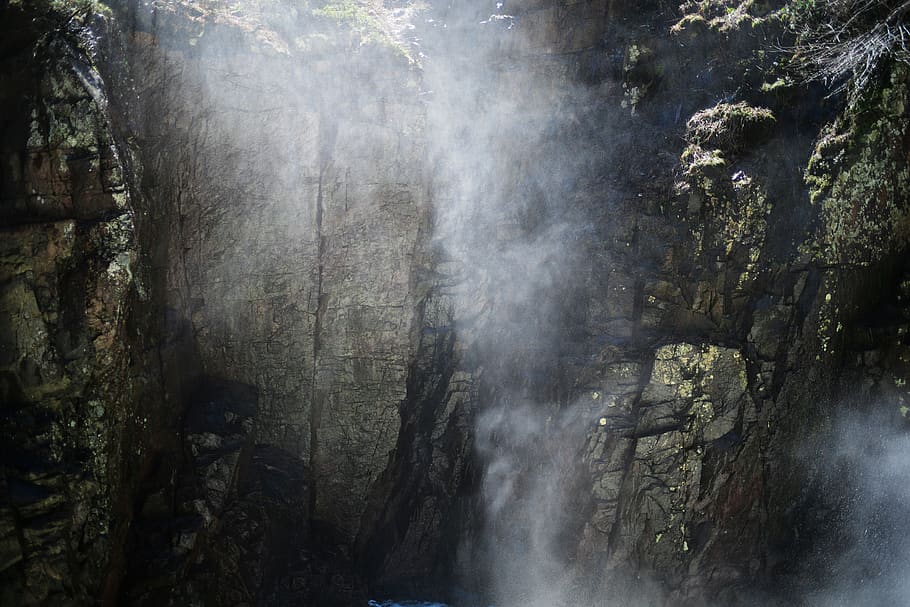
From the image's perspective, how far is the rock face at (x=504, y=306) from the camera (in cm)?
878

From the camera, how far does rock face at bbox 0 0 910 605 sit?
346 inches

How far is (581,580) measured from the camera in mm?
9617

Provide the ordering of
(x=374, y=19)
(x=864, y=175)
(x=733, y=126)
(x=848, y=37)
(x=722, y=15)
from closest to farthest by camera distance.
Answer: (x=864, y=175) → (x=848, y=37) → (x=733, y=126) → (x=722, y=15) → (x=374, y=19)

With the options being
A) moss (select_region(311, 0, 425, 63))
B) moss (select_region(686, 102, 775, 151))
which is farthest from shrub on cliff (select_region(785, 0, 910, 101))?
moss (select_region(311, 0, 425, 63))

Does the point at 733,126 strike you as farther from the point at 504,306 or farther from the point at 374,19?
the point at 374,19

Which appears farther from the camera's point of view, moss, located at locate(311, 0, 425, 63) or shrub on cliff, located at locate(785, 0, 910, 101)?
moss, located at locate(311, 0, 425, 63)

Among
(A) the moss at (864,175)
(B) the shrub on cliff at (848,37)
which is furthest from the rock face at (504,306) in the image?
(B) the shrub on cliff at (848,37)

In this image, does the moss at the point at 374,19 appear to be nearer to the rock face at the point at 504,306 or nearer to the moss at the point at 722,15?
the rock face at the point at 504,306

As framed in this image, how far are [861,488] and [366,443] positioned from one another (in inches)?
262

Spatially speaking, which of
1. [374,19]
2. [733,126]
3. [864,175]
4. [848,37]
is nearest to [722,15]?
[848,37]

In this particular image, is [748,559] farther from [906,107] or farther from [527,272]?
[906,107]

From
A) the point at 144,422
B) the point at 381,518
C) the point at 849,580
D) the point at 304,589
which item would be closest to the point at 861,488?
the point at 849,580

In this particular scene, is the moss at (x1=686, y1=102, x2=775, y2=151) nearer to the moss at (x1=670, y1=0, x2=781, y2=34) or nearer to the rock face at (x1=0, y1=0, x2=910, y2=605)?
the rock face at (x1=0, y1=0, x2=910, y2=605)

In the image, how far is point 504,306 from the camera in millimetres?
10234
